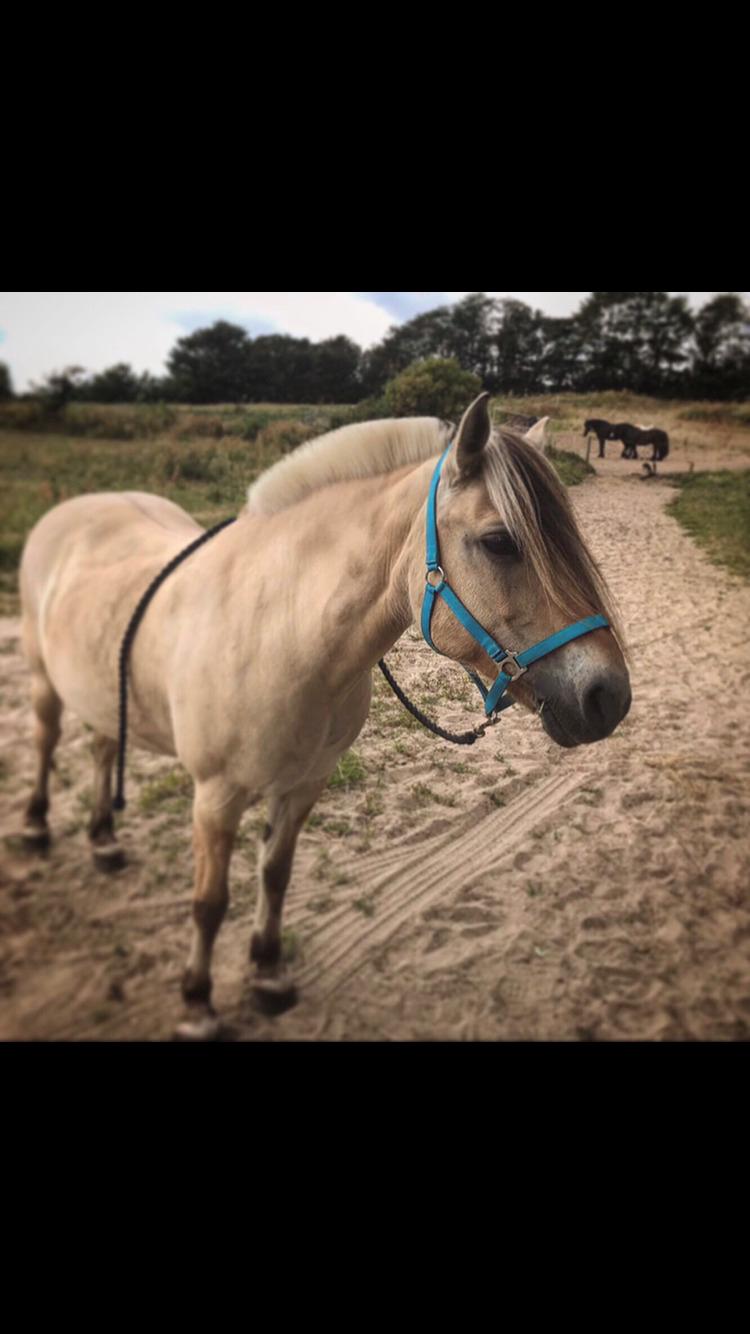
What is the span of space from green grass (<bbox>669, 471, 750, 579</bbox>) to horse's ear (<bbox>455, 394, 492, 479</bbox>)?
2.12 meters

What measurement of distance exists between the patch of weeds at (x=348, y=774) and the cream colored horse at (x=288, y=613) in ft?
2.21

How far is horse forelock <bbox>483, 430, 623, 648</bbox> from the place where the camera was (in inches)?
43.9

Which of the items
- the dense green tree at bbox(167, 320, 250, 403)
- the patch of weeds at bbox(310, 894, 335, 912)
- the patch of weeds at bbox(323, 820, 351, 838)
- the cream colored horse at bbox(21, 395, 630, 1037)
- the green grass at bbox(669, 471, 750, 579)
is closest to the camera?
the cream colored horse at bbox(21, 395, 630, 1037)

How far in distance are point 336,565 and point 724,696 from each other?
263 cm

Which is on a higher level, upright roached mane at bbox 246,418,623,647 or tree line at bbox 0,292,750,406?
tree line at bbox 0,292,750,406

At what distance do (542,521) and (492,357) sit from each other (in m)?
1.30

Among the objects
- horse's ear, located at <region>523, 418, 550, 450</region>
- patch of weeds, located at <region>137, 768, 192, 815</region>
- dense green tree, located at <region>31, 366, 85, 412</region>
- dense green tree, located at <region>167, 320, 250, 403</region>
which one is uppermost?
dense green tree, located at <region>167, 320, 250, 403</region>

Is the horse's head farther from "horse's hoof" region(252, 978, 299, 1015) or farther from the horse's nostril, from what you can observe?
"horse's hoof" region(252, 978, 299, 1015)

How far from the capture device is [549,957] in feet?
6.27

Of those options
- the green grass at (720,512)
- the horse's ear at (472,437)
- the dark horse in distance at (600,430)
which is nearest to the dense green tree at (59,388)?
the horse's ear at (472,437)

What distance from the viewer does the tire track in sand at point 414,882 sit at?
1811 mm

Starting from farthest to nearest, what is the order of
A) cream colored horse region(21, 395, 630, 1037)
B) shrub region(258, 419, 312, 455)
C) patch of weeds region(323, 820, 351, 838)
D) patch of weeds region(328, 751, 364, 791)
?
patch of weeds region(328, 751, 364, 791) → patch of weeds region(323, 820, 351, 838) → shrub region(258, 419, 312, 455) → cream colored horse region(21, 395, 630, 1037)

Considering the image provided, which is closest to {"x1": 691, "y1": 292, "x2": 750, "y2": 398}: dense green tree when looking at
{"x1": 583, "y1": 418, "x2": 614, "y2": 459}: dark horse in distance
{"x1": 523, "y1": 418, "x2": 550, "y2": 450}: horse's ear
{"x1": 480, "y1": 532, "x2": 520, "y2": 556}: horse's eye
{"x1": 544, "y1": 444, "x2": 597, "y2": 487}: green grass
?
{"x1": 583, "y1": 418, "x2": 614, "y2": 459}: dark horse in distance
